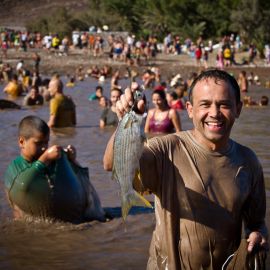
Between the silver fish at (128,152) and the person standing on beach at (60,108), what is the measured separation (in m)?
10.5

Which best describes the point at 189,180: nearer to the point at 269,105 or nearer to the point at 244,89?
the point at 269,105

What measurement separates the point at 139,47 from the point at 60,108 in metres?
31.3

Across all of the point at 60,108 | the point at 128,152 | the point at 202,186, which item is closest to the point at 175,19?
the point at 60,108

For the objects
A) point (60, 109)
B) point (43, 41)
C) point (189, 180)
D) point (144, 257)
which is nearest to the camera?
point (189, 180)

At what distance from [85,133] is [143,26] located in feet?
143

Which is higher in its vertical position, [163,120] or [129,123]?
[129,123]

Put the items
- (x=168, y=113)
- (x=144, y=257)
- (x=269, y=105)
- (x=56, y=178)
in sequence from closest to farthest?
(x=144, y=257)
(x=56, y=178)
(x=168, y=113)
(x=269, y=105)

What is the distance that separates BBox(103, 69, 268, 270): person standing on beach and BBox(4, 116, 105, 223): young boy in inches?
128

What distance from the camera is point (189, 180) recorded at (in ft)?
11.1

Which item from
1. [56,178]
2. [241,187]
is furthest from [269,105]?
[241,187]

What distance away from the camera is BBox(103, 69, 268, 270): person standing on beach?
11.1 feet

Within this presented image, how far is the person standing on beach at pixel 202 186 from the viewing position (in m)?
3.38

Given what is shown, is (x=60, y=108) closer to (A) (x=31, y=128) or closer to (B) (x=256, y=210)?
(A) (x=31, y=128)

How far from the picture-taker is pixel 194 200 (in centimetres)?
340
